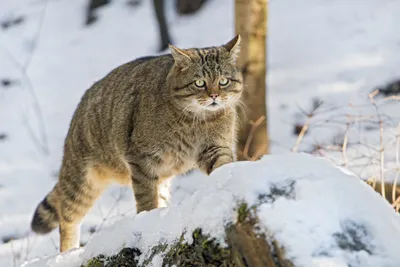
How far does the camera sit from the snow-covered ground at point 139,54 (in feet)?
24.3

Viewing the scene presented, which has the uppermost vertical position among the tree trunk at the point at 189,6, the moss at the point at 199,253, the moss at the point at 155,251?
the moss at the point at 199,253

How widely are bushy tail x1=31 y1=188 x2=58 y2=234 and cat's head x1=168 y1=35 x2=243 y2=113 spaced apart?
1516 mm

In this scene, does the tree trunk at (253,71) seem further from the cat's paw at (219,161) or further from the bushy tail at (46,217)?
the cat's paw at (219,161)

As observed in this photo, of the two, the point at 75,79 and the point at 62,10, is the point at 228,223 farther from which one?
the point at 62,10

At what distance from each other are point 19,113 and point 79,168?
5.63 meters

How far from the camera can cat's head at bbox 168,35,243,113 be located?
4.12 meters

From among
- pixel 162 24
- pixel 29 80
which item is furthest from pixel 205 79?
pixel 29 80

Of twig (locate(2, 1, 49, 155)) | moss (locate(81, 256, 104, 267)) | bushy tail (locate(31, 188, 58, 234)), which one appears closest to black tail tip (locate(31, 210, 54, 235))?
bushy tail (locate(31, 188, 58, 234))

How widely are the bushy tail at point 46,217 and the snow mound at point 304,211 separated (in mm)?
2588

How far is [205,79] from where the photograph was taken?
4.15 m

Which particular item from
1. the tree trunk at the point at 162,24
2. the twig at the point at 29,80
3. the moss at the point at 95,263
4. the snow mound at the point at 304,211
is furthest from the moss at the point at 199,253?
the tree trunk at the point at 162,24

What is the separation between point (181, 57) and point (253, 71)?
2.50m

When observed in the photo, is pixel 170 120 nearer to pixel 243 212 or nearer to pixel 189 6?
pixel 243 212

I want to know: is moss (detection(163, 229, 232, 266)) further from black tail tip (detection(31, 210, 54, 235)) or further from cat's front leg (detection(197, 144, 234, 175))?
black tail tip (detection(31, 210, 54, 235))
